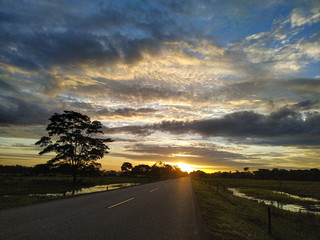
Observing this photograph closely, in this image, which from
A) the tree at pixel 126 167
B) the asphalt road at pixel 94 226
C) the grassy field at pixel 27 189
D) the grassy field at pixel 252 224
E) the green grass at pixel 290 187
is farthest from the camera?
the tree at pixel 126 167

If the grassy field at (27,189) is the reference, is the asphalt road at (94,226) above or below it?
above

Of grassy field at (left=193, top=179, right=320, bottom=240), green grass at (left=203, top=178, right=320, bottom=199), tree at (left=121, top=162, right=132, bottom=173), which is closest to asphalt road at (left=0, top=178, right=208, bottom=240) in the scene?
grassy field at (left=193, top=179, right=320, bottom=240)

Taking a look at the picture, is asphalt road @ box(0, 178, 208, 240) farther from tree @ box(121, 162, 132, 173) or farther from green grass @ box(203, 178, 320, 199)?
tree @ box(121, 162, 132, 173)

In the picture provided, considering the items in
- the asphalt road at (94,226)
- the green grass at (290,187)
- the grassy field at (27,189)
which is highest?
the asphalt road at (94,226)

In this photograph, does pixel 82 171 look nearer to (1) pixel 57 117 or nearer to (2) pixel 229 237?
(1) pixel 57 117

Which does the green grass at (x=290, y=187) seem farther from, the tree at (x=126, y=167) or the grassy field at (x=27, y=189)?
the tree at (x=126, y=167)

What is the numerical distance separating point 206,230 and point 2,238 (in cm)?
639

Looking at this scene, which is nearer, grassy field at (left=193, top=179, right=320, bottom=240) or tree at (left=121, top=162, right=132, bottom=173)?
grassy field at (left=193, top=179, right=320, bottom=240)

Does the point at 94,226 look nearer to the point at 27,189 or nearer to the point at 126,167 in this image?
the point at 27,189

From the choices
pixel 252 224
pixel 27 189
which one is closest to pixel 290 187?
pixel 252 224

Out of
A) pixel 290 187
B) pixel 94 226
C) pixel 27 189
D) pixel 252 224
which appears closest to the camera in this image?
pixel 94 226

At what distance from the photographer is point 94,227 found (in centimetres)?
673

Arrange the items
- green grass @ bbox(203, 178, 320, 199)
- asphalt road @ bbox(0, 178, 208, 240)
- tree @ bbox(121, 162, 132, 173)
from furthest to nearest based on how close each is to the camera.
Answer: tree @ bbox(121, 162, 132, 173) → green grass @ bbox(203, 178, 320, 199) → asphalt road @ bbox(0, 178, 208, 240)

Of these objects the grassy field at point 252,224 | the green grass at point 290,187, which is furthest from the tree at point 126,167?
the grassy field at point 252,224
